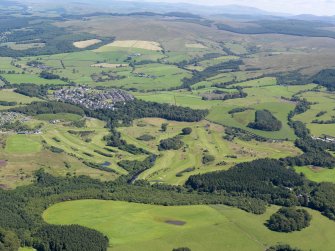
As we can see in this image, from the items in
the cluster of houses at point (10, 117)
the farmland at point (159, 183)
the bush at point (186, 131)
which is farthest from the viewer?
the bush at point (186, 131)

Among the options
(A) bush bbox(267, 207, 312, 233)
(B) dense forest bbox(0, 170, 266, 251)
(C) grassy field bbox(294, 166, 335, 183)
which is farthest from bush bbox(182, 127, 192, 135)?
(A) bush bbox(267, 207, 312, 233)

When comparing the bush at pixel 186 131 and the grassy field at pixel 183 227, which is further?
the bush at pixel 186 131

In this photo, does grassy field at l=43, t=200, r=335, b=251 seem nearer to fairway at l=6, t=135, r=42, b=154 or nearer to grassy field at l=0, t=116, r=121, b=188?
grassy field at l=0, t=116, r=121, b=188

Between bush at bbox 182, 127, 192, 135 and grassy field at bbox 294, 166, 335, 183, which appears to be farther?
bush at bbox 182, 127, 192, 135

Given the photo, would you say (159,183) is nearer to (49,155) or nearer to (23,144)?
(49,155)

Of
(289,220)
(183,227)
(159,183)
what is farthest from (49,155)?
(289,220)

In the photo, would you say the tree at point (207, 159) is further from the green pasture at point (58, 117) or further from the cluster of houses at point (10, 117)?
the cluster of houses at point (10, 117)

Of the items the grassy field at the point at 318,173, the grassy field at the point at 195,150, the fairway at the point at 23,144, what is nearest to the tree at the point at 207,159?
the grassy field at the point at 195,150
